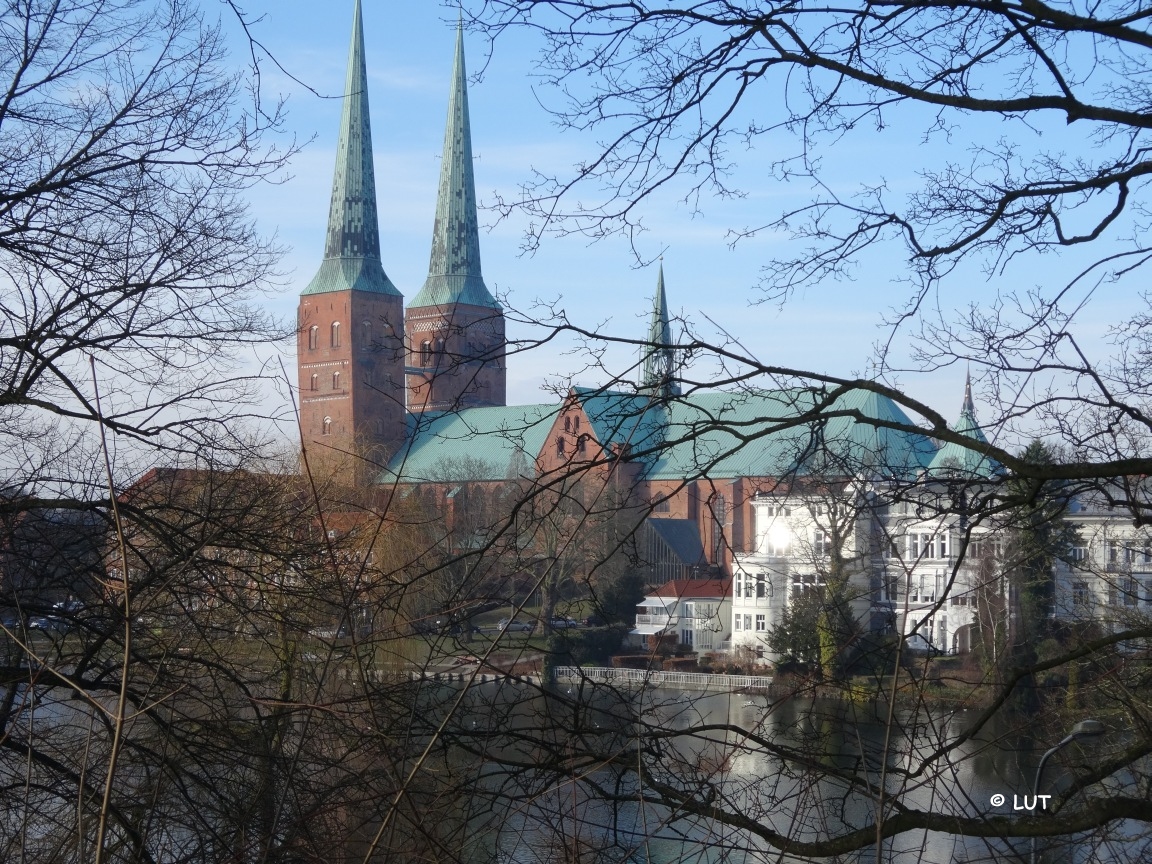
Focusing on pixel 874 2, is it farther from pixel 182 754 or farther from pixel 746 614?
pixel 746 614

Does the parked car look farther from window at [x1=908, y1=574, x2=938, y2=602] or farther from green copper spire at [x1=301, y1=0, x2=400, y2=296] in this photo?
green copper spire at [x1=301, y1=0, x2=400, y2=296]

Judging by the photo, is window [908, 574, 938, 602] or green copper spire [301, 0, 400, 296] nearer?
window [908, 574, 938, 602]

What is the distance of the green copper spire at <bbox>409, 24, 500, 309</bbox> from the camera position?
238 ft

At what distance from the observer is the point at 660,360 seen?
3.90 meters

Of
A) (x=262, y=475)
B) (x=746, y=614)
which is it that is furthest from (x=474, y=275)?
(x=262, y=475)

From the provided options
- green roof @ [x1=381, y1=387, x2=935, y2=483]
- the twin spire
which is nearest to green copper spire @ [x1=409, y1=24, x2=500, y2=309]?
the twin spire

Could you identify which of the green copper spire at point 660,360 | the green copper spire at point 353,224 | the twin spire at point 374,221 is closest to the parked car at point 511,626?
the green copper spire at point 660,360

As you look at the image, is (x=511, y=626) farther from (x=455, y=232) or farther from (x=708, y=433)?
(x=455, y=232)

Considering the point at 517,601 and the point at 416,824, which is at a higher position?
the point at 517,601

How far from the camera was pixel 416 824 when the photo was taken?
99.7 inches

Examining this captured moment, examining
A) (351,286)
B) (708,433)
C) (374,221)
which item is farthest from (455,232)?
(708,433)

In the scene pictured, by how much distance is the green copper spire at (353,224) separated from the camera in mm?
69562

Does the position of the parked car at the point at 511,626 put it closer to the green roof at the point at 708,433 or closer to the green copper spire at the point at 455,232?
the green roof at the point at 708,433

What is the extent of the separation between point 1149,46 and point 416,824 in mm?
3147
